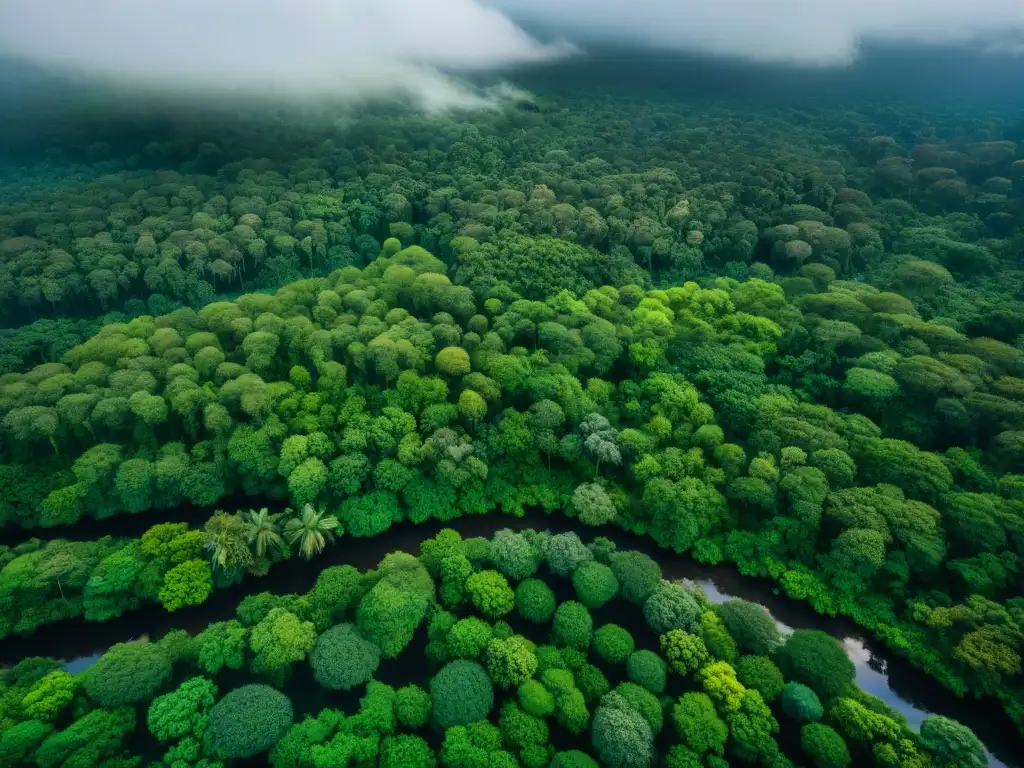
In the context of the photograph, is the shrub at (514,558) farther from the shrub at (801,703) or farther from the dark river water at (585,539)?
the shrub at (801,703)

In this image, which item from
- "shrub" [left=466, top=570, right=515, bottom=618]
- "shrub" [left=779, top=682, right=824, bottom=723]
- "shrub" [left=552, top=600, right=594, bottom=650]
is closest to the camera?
"shrub" [left=779, top=682, right=824, bottom=723]

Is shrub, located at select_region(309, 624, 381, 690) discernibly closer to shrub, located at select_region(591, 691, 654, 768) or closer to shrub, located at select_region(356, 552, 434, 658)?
shrub, located at select_region(356, 552, 434, 658)

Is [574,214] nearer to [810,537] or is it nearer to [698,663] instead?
[810,537]

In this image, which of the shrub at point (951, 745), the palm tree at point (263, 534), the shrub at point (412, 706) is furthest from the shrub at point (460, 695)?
the shrub at point (951, 745)

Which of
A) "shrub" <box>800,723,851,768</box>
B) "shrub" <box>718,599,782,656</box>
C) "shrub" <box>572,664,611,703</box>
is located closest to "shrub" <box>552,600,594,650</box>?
"shrub" <box>572,664,611,703</box>

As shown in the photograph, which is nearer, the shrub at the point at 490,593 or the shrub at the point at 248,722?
the shrub at the point at 248,722

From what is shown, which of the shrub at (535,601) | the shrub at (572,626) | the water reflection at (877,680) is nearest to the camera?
the water reflection at (877,680)
